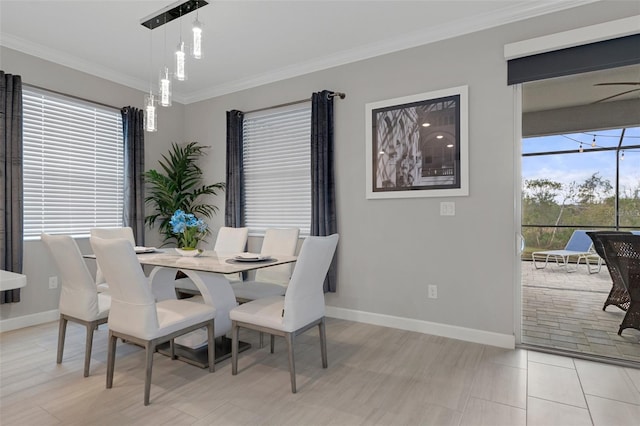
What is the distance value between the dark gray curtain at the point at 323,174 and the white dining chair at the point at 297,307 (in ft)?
4.02

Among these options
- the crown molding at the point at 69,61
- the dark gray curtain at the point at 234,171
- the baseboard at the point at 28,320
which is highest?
the crown molding at the point at 69,61

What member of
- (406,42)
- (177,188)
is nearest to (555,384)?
(406,42)

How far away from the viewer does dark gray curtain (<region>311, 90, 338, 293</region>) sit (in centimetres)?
379

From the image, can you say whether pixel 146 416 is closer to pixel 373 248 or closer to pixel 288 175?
pixel 373 248

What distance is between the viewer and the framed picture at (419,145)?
10.6ft

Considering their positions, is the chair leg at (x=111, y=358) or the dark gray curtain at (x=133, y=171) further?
the dark gray curtain at (x=133, y=171)

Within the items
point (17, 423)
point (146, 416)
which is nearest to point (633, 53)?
point (146, 416)

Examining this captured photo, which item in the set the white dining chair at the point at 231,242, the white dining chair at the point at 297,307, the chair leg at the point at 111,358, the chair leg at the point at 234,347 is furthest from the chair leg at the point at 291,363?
the white dining chair at the point at 231,242

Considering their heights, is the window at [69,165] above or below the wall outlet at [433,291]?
above

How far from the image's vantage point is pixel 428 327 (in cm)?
336

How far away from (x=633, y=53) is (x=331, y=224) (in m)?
2.75

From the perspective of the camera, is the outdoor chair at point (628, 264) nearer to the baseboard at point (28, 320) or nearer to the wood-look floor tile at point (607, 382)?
the wood-look floor tile at point (607, 382)

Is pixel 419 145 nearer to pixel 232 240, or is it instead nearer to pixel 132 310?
pixel 232 240

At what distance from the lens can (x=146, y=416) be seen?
1.98m
